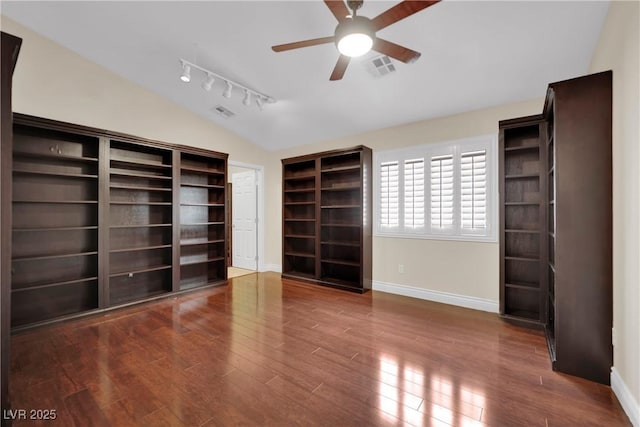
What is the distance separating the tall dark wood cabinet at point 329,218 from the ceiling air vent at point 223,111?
4.13 feet

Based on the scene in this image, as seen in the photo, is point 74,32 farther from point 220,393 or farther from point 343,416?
point 343,416

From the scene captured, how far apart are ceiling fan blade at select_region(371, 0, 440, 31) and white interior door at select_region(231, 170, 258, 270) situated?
→ 4.38 metres

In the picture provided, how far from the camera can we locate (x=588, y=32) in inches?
86.9

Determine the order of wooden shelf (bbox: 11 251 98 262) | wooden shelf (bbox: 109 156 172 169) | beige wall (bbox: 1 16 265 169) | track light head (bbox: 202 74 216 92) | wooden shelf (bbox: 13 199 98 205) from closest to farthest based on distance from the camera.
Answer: wooden shelf (bbox: 11 251 98 262), wooden shelf (bbox: 13 199 98 205), beige wall (bbox: 1 16 265 169), track light head (bbox: 202 74 216 92), wooden shelf (bbox: 109 156 172 169)

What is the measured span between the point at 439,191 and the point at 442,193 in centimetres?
5

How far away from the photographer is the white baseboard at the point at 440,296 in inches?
132

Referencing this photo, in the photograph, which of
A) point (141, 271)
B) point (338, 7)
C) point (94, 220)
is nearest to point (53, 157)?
point (94, 220)

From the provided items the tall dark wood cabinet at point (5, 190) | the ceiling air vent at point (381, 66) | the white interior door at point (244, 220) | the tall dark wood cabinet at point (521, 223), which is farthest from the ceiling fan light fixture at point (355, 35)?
the white interior door at point (244, 220)

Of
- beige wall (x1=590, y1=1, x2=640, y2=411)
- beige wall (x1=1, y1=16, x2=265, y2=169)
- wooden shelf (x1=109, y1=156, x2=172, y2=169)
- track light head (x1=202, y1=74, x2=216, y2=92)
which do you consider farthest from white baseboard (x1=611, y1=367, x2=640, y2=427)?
beige wall (x1=1, y1=16, x2=265, y2=169)

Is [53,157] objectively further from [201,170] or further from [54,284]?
[201,170]

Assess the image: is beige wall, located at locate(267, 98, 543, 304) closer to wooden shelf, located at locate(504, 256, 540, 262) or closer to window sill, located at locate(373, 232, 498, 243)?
window sill, located at locate(373, 232, 498, 243)

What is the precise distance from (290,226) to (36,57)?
4.07 m

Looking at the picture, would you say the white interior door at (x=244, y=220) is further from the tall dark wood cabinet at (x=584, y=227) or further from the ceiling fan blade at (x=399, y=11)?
the tall dark wood cabinet at (x=584, y=227)

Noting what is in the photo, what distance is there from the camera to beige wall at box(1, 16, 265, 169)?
9.89ft
